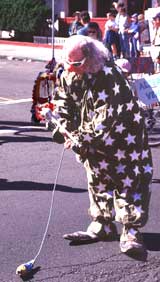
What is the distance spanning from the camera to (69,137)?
16.6 feet

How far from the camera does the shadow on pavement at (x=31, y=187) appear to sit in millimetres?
7188

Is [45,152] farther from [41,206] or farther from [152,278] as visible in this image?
[152,278]

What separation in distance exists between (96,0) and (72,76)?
24.5 metres

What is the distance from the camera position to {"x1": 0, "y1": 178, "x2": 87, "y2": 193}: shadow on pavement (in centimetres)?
719

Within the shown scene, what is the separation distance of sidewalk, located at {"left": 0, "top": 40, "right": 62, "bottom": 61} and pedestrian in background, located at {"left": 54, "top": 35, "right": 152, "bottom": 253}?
662 inches

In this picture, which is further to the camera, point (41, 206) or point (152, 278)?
point (41, 206)

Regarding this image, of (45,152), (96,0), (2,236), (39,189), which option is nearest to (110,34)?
(45,152)

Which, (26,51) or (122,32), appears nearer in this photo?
(122,32)

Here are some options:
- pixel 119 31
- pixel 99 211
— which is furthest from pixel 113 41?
pixel 99 211

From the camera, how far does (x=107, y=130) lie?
4.93m

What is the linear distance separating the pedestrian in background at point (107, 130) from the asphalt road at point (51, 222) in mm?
275

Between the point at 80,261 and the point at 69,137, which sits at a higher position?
the point at 69,137

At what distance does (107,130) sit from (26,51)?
2090 cm

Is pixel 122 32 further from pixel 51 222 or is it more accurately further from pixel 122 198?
pixel 122 198
